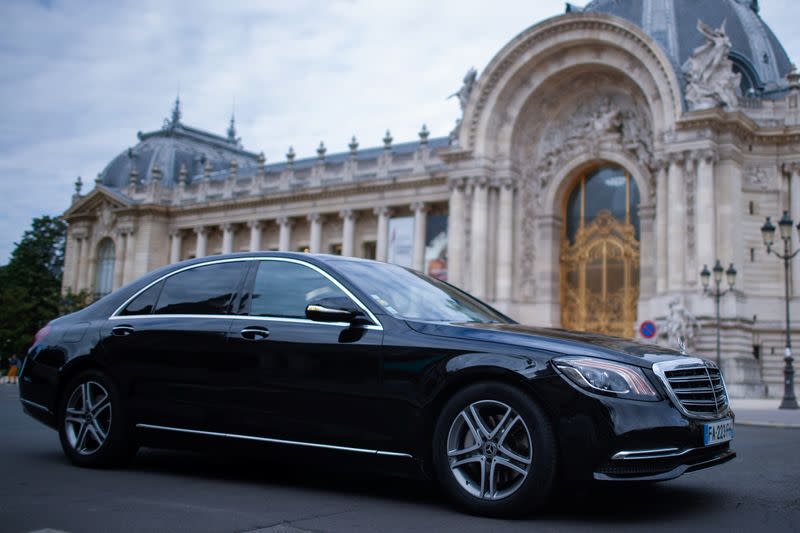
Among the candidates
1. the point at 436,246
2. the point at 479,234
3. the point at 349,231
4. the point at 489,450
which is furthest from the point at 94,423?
the point at 349,231

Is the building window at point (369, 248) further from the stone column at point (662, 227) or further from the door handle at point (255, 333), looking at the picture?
the door handle at point (255, 333)

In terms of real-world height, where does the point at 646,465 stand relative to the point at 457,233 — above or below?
below

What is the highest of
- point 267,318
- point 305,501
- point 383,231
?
point 383,231

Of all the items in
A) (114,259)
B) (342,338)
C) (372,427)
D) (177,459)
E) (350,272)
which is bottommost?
(177,459)

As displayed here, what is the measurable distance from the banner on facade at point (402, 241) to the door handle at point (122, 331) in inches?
1345

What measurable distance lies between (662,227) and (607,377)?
28015mm

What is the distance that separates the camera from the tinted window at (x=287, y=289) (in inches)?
227

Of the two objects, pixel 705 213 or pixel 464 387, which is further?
pixel 705 213

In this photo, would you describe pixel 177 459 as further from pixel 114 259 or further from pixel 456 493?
pixel 114 259

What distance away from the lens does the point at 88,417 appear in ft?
21.5

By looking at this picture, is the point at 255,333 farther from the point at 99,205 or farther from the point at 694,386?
the point at 99,205

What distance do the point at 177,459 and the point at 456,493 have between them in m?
3.29

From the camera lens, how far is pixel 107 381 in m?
6.49

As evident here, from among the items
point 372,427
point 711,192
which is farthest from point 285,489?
point 711,192
